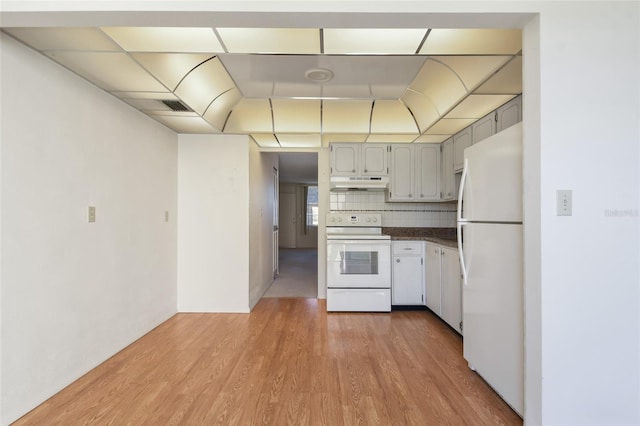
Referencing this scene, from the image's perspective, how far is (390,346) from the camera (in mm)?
2760

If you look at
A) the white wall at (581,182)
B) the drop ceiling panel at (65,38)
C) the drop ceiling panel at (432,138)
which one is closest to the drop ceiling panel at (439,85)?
the drop ceiling panel at (432,138)

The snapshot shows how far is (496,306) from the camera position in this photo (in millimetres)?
1963

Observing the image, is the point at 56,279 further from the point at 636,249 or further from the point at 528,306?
the point at 636,249

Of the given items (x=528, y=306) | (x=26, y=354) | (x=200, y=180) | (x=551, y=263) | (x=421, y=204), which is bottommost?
(x=26, y=354)

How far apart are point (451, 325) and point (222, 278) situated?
2.70m

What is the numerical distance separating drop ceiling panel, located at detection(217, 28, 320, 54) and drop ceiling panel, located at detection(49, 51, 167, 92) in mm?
714

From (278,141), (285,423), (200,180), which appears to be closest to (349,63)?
(278,141)

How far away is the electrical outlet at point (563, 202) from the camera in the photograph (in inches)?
57.8

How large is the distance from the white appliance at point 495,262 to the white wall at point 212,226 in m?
2.57

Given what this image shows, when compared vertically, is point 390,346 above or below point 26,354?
below

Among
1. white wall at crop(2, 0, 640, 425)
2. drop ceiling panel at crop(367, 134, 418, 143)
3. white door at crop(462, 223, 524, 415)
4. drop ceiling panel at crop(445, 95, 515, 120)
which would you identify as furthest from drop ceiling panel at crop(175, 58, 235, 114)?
white door at crop(462, 223, 524, 415)

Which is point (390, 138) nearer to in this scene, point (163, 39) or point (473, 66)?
point (473, 66)

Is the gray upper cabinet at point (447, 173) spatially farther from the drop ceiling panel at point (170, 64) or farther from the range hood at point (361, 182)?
the drop ceiling panel at point (170, 64)

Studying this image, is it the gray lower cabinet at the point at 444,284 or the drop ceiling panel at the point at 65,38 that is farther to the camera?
the gray lower cabinet at the point at 444,284
